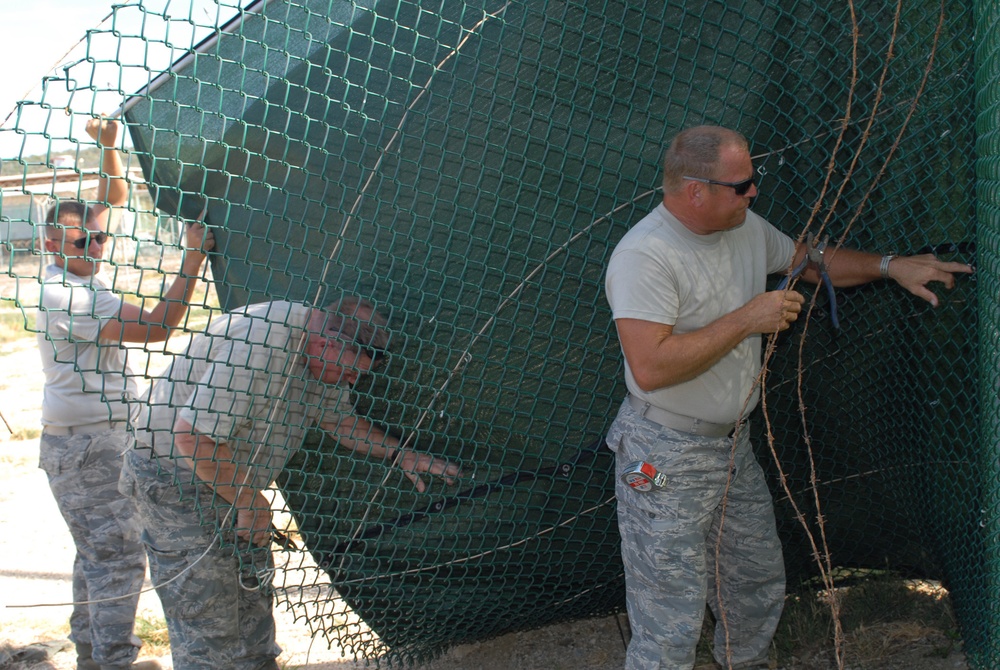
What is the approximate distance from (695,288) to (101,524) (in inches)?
105

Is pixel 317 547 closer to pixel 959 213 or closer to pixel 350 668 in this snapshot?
pixel 350 668

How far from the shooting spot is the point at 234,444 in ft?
9.85

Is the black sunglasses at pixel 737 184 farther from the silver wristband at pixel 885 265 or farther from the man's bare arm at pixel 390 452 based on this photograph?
the man's bare arm at pixel 390 452

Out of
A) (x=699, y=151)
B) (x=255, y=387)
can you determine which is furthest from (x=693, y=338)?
(x=255, y=387)

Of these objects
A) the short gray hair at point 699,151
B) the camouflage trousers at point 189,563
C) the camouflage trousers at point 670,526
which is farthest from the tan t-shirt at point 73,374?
the short gray hair at point 699,151

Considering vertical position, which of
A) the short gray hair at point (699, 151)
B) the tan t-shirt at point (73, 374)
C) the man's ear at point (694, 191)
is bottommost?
the tan t-shirt at point (73, 374)

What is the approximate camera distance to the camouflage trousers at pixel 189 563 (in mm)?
3229

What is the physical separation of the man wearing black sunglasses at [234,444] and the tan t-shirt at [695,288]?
0.84 metres

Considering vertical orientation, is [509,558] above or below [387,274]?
below

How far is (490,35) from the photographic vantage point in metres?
2.96

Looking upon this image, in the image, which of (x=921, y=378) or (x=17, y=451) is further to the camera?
(x=17, y=451)

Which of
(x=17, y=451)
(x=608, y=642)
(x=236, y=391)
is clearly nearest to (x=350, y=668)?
(x=608, y=642)

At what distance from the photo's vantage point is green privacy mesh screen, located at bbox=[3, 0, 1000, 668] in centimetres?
291

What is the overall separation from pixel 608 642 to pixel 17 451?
5.83 meters
